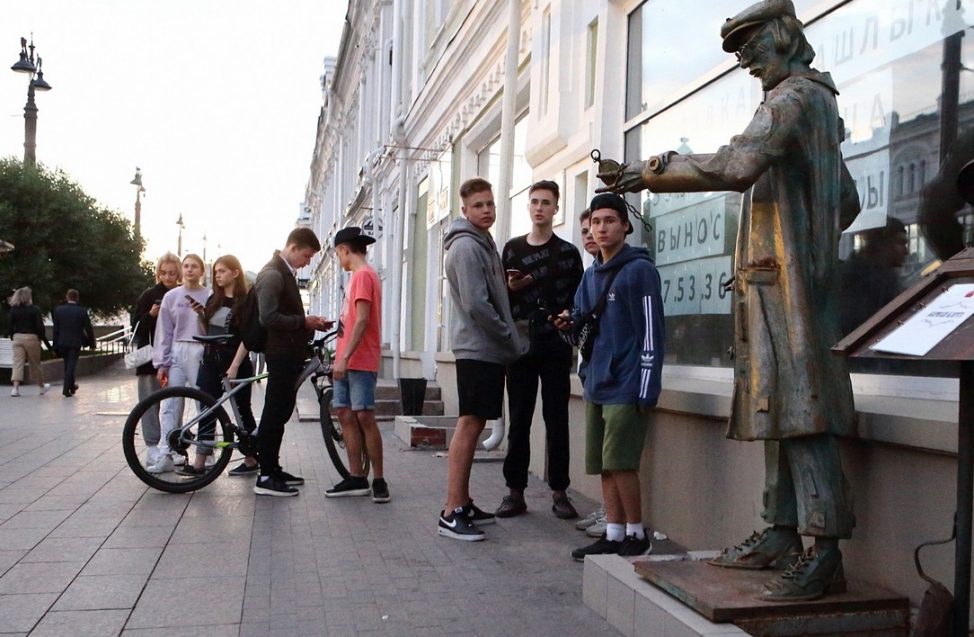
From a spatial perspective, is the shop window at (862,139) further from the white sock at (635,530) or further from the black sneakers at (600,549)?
the black sneakers at (600,549)

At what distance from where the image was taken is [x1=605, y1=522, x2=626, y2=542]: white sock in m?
4.86

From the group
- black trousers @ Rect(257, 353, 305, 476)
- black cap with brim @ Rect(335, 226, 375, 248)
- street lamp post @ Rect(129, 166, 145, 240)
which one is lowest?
black trousers @ Rect(257, 353, 305, 476)

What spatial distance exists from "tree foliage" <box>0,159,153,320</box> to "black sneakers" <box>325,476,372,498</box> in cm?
2237

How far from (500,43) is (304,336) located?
188 inches

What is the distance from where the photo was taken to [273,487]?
6836 mm

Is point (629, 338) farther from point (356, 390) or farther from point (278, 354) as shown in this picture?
point (278, 354)

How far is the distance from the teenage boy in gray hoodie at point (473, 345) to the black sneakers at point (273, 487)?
1637 mm

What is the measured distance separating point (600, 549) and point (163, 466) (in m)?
3.72

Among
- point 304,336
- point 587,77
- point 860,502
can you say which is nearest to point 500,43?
point 587,77

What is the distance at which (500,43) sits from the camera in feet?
Result: 34.5

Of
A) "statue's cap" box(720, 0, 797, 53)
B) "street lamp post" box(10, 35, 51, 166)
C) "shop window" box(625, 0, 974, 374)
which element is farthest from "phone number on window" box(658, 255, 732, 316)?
Result: "street lamp post" box(10, 35, 51, 166)

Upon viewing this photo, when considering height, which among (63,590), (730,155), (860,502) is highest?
(730,155)

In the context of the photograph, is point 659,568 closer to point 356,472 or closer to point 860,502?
point 860,502

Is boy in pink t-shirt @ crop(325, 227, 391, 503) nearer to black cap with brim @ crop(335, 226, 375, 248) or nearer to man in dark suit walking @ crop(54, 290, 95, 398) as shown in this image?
black cap with brim @ crop(335, 226, 375, 248)
